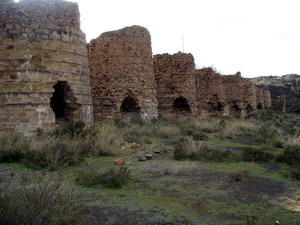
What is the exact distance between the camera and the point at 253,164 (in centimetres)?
810

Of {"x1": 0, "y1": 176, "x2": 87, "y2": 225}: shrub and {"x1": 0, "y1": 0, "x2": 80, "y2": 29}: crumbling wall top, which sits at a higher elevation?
{"x1": 0, "y1": 0, "x2": 80, "y2": 29}: crumbling wall top

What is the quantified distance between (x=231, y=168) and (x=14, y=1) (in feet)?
27.2

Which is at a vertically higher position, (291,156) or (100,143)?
(100,143)

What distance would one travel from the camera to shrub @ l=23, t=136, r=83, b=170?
7055mm

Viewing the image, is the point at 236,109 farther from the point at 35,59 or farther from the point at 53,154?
the point at 53,154

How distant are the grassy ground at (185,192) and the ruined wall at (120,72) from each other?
6.79 meters

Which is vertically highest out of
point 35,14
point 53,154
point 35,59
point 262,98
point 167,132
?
point 35,14

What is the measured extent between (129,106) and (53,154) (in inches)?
363

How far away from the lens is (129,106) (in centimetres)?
1638

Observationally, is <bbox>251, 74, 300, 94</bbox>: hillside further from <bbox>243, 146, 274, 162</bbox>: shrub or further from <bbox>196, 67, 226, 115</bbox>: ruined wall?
<bbox>243, 146, 274, 162</bbox>: shrub

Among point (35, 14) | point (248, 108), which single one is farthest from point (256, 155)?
point (248, 108)

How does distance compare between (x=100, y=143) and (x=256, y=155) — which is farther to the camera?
(x=100, y=143)

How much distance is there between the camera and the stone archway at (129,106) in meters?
16.0

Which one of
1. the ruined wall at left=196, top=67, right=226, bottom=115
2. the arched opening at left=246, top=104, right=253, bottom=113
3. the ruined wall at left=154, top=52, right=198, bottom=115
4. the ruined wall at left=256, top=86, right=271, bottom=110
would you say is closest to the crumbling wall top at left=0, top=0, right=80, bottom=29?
the ruined wall at left=154, top=52, right=198, bottom=115
